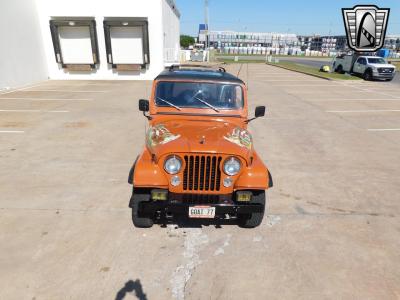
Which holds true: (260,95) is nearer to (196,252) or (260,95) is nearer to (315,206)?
(315,206)

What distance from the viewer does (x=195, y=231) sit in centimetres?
412

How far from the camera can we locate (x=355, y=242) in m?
3.97

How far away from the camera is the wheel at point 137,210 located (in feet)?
12.0

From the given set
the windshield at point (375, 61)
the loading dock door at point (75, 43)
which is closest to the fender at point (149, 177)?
the loading dock door at point (75, 43)

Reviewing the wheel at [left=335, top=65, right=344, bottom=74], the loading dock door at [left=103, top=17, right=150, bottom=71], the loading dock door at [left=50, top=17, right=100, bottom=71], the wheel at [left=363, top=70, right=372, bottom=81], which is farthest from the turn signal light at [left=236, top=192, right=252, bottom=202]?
the wheel at [left=335, top=65, right=344, bottom=74]

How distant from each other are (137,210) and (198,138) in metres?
1.23

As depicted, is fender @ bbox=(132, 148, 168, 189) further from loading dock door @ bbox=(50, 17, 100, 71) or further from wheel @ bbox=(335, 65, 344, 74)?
wheel @ bbox=(335, 65, 344, 74)

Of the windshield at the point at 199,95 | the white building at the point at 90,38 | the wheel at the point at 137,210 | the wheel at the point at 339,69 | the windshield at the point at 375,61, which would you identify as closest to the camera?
the wheel at the point at 137,210

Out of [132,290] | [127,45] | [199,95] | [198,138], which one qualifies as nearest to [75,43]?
[127,45]

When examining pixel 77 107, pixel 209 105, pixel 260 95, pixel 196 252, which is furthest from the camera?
pixel 260 95

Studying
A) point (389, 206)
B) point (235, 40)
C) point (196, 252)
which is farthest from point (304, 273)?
point (235, 40)

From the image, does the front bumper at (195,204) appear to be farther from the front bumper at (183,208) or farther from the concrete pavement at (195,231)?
the concrete pavement at (195,231)

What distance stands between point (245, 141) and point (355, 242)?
208 cm

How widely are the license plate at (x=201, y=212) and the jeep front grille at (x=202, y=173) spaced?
0.24 m
